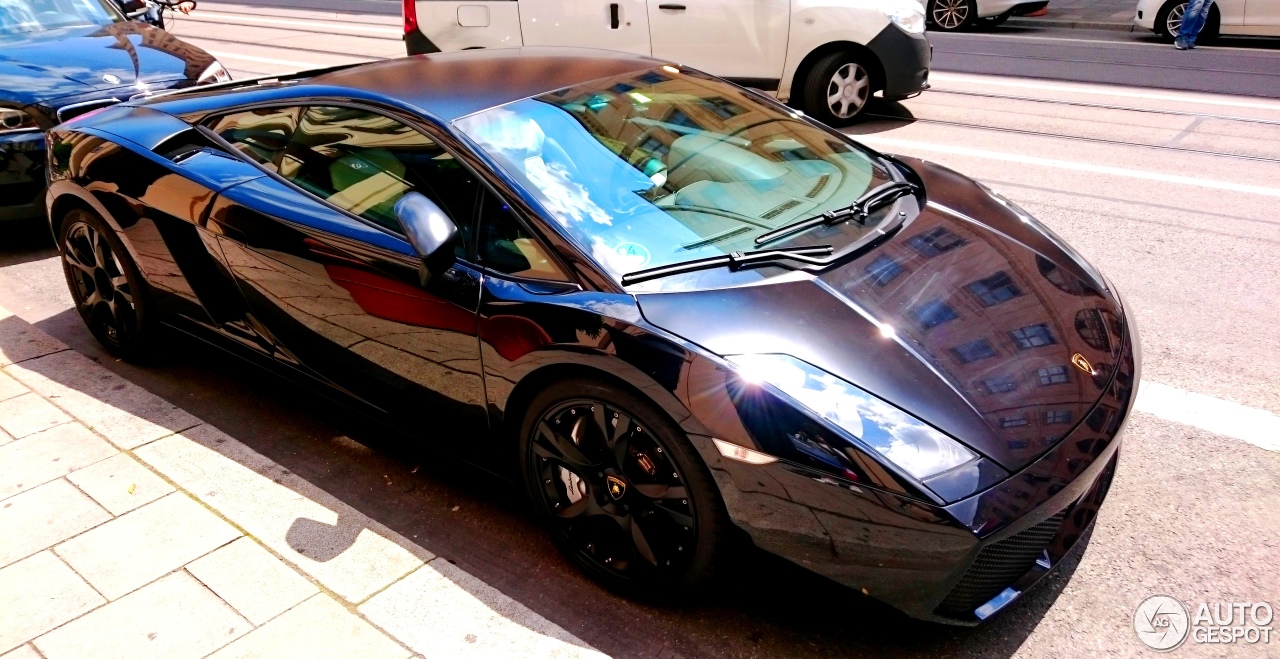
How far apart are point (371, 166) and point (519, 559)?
4.57 ft

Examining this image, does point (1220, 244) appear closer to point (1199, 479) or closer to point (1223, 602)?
point (1199, 479)

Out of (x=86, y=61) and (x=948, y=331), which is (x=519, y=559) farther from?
(x=86, y=61)

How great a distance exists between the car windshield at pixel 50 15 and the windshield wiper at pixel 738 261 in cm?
616

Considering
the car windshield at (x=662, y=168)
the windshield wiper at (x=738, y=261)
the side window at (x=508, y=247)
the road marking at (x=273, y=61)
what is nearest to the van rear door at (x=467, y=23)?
the road marking at (x=273, y=61)

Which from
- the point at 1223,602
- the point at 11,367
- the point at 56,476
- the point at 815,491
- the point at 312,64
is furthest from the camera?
the point at 312,64

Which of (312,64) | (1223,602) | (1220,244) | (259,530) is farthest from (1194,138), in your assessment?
(312,64)

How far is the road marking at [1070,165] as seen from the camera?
670 cm

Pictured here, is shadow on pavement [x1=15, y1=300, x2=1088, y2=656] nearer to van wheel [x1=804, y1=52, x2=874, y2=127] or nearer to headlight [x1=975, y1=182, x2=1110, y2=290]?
headlight [x1=975, y1=182, x2=1110, y2=290]

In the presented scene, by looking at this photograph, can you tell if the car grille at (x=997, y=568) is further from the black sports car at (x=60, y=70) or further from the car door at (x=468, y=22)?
the car door at (x=468, y=22)

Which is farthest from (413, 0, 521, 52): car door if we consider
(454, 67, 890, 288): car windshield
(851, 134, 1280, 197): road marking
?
(454, 67, 890, 288): car windshield

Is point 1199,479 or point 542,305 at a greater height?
point 542,305

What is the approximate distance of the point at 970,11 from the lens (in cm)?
1516

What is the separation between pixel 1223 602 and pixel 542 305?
208 cm

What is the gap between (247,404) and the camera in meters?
4.30
